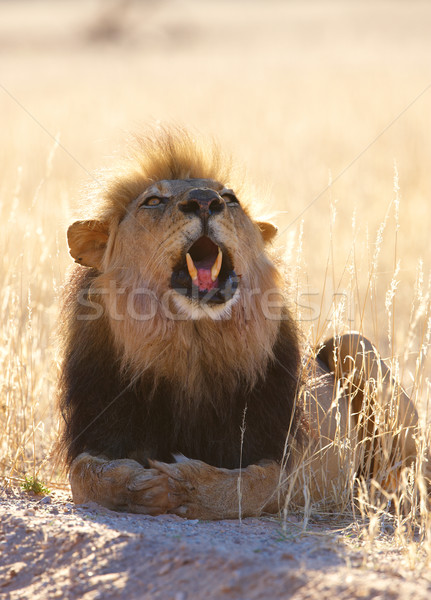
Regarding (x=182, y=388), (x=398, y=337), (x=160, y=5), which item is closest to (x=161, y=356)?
(x=182, y=388)

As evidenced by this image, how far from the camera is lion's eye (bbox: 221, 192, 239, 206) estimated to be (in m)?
4.62

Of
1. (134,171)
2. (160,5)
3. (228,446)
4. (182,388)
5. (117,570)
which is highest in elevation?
(160,5)

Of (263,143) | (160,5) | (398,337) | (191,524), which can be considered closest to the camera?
(191,524)

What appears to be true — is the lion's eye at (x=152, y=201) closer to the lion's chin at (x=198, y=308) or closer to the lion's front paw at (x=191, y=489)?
the lion's chin at (x=198, y=308)

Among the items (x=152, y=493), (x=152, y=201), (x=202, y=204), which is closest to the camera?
(x=152, y=493)

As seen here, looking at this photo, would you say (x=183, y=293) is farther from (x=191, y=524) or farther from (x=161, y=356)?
(x=191, y=524)

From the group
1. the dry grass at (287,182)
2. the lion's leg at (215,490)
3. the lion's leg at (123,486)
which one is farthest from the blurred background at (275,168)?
the lion's leg at (215,490)

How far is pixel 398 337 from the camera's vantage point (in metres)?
8.09

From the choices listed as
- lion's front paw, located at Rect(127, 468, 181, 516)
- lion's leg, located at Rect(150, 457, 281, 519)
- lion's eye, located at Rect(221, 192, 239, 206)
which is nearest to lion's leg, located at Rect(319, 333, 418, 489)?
lion's leg, located at Rect(150, 457, 281, 519)

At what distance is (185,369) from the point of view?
4434mm

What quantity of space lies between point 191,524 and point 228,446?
0.63 m

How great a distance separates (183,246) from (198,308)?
31 cm

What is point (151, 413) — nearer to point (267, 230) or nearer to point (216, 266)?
point (216, 266)

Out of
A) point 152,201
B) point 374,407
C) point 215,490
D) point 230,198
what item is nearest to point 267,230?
point 230,198
